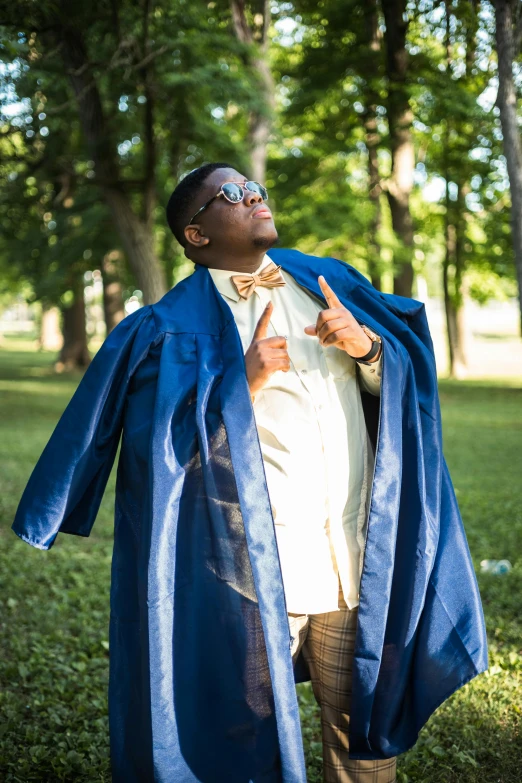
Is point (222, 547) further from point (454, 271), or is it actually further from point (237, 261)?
point (454, 271)

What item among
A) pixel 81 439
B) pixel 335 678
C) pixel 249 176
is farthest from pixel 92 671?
pixel 249 176

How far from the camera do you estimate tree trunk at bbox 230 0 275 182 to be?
12.7m

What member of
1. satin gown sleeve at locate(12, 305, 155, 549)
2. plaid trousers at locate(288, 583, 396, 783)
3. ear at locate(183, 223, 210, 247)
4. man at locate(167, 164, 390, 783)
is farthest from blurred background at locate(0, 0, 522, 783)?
ear at locate(183, 223, 210, 247)

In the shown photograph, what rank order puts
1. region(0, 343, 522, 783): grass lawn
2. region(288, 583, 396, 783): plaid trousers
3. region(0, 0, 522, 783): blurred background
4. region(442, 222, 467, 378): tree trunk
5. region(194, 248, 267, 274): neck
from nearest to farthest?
region(288, 583, 396, 783): plaid trousers, region(194, 248, 267, 274): neck, region(0, 343, 522, 783): grass lawn, region(0, 0, 522, 783): blurred background, region(442, 222, 467, 378): tree trunk

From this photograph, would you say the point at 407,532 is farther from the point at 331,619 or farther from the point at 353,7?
the point at 353,7

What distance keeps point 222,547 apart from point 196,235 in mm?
1080

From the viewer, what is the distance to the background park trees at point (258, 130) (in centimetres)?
953

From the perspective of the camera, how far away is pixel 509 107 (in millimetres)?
5926

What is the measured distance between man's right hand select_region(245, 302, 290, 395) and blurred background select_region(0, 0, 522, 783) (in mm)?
2228

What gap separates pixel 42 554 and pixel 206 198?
535 cm

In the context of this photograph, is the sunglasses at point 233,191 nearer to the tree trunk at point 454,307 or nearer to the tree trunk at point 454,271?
the tree trunk at point 454,271

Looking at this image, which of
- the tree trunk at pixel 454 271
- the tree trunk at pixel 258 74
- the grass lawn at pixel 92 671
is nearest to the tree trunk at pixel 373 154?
the tree trunk at pixel 454 271

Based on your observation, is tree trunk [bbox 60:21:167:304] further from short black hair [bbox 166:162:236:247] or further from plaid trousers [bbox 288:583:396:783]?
plaid trousers [bbox 288:583:396:783]

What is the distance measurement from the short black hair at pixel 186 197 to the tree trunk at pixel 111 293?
19.5 meters
